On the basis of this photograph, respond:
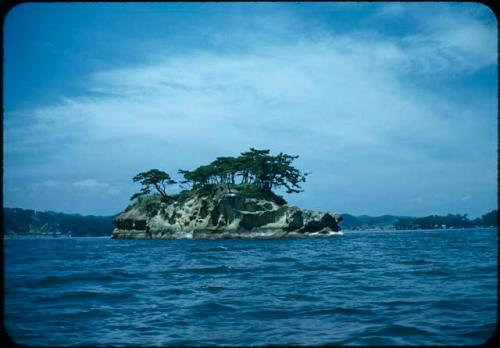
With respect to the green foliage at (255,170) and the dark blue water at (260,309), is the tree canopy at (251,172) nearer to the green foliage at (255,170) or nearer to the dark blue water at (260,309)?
the green foliage at (255,170)

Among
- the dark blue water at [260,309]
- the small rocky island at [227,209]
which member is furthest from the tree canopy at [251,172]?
the dark blue water at [260,309]

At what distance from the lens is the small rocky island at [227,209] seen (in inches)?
2334

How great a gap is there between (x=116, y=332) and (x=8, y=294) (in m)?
6.93

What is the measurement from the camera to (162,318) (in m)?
8.00

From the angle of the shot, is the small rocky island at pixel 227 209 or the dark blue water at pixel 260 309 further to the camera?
the small rocky island at pixel 227 209

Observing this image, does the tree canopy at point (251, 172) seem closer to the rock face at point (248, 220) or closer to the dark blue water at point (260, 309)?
the rock face at point (248, 220)

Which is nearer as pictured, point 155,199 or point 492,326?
point 492,326

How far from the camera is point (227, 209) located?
2362 inches

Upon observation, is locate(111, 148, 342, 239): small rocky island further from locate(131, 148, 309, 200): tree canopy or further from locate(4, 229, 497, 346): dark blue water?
locate(4, 229, 497, 346): dark blue water

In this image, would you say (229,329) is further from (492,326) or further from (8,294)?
(8,294)

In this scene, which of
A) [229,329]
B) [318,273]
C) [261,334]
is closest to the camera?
[261,334]

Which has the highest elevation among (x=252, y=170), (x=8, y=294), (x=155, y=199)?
(x=252, y=170)

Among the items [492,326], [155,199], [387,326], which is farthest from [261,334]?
[155,199]

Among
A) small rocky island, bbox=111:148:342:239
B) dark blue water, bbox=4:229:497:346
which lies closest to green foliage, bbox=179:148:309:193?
small rocky island, bbox=111:148:342:239
